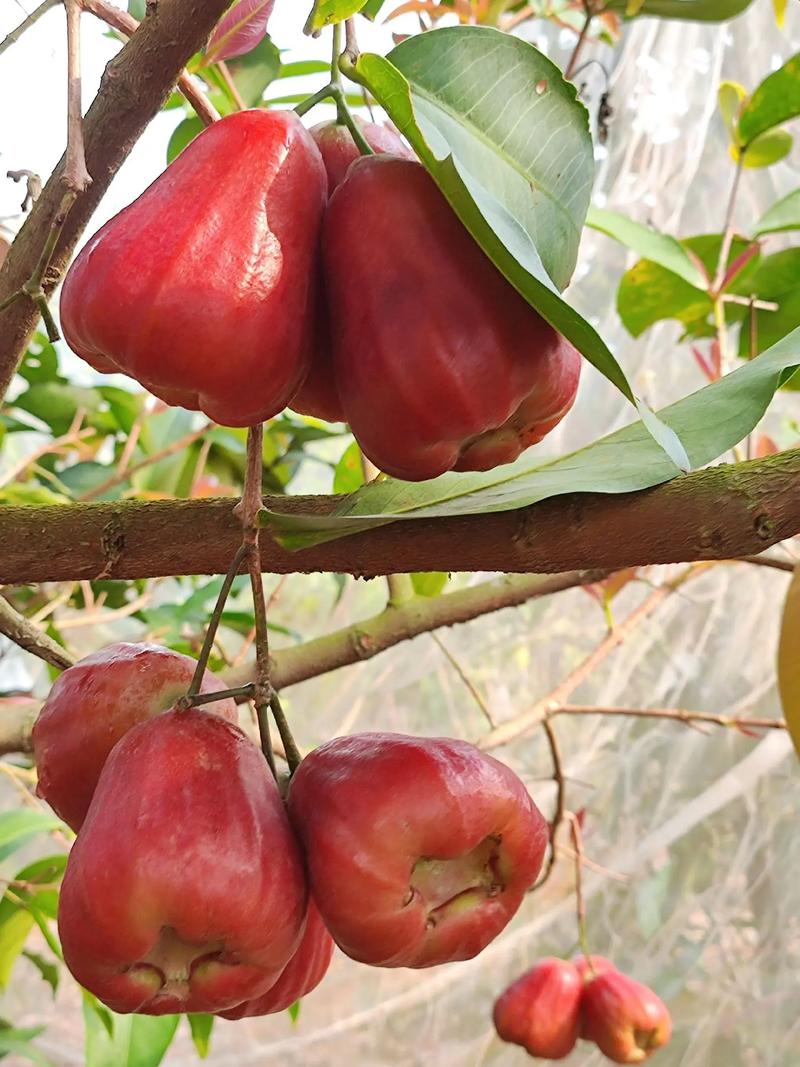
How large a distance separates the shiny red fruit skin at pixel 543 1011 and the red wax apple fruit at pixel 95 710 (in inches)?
38.0

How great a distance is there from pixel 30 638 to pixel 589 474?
0.88 feet

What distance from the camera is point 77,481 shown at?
1.15 m

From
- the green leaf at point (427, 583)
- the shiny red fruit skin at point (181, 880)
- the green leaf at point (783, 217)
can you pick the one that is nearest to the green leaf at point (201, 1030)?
the green leaf at point (427, 583)

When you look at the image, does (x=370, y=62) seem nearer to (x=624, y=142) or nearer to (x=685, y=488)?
(x=685, y=488)

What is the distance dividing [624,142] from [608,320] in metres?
0.27

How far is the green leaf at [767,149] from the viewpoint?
95 centimetres

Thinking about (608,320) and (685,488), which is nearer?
(685,488)

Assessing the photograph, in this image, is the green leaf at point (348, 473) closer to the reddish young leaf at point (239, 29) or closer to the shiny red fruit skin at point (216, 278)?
the reddish young leaf at point (239, 29)

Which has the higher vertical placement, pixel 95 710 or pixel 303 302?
pixel 303 302

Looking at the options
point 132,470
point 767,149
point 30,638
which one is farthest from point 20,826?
point 767,149

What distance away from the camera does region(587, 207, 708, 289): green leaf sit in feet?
2.50

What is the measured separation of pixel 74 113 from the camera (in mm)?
332

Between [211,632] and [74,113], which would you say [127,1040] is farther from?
[74,113]

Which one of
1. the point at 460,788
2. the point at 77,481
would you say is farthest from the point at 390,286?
the point at 77,481
